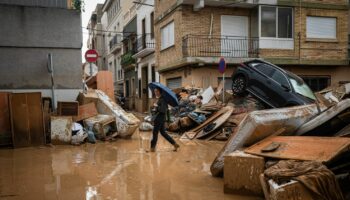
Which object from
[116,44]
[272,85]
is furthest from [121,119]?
[116,44]

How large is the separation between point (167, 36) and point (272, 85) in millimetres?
10523

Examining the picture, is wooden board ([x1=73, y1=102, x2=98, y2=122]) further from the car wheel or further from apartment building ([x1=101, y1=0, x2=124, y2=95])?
apartment building ([x1=101, y1=0, x2=124, y2=95])

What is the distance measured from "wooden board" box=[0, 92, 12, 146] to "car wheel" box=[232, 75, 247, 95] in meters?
7.77

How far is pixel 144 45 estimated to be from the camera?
26.9 m

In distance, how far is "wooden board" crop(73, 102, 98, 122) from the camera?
37.1 ft

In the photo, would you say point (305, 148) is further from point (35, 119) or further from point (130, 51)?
point (130, 51)

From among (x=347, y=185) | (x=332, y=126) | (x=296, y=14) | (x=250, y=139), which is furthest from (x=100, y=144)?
(x=296, y=14)

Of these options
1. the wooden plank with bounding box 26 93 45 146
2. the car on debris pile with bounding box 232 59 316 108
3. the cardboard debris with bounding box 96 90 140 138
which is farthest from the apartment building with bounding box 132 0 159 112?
the wooden plank with bounding box 26 93 45 146

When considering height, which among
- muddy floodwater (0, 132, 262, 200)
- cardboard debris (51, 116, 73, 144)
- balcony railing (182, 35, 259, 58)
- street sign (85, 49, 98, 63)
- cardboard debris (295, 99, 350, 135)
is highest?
balcony railing (182, 35, 259, 58)

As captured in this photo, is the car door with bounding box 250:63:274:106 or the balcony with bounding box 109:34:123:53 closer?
the car door with bounding box 250:63:274:106

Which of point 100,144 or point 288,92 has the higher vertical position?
point 288,92

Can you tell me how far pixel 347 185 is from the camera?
15.1 feet

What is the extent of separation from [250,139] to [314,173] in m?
1.98

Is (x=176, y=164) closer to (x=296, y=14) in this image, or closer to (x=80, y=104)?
(x=80, y=104)
